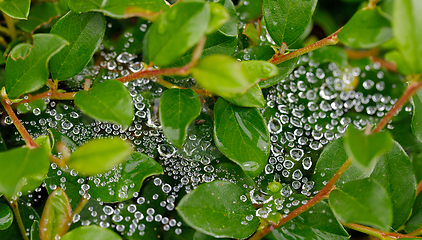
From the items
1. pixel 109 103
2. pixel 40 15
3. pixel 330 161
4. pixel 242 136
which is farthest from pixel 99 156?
pixel 40 15

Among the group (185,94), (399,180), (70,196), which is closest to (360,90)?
(399,180)

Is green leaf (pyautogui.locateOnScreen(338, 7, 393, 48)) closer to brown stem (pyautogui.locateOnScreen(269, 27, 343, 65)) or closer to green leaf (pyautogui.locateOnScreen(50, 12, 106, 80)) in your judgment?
brown stem (pyautogui.locateOnScreen(269, 27, 343, 65))

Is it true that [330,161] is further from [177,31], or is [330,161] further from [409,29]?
[177,31]

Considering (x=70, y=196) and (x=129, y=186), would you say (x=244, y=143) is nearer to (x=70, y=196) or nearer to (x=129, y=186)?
(x=129, y=186)

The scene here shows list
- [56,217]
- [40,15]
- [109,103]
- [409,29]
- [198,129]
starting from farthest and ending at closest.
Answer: [40,15] < [198,129] < [56,217] < [109,103] < [409,29]

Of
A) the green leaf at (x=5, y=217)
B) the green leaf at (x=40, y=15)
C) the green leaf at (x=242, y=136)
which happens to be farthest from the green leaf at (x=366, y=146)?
the green leaf at (x=40, y=15)
